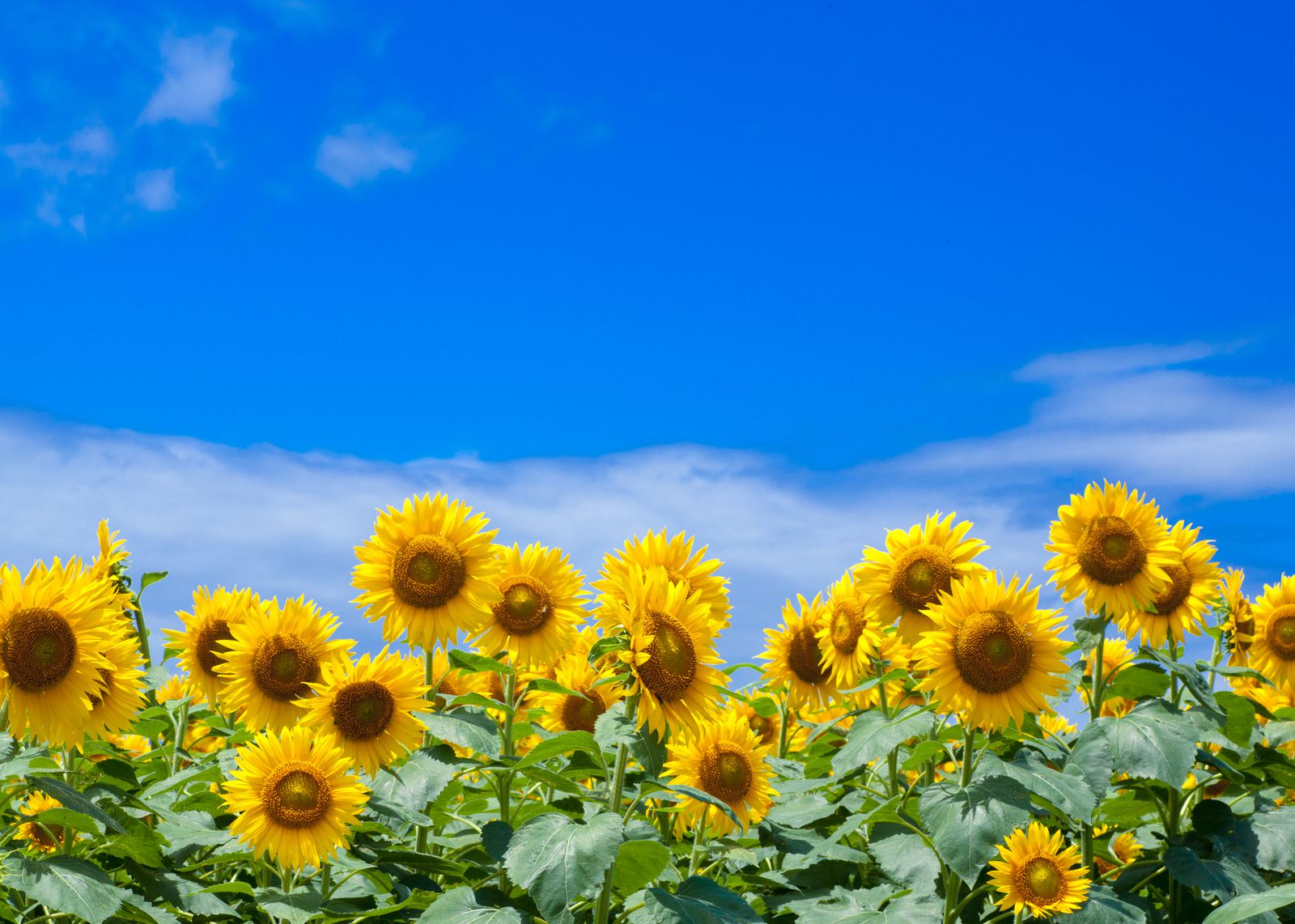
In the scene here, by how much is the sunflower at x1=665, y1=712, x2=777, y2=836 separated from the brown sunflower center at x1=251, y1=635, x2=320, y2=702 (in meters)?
1.77

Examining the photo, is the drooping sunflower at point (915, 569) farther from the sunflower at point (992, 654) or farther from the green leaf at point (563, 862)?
the green leaf at point (563, 862)

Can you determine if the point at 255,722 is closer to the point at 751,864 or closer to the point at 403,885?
the point at 403,885

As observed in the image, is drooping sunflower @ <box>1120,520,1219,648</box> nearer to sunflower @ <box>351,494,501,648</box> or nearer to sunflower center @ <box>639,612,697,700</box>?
sunflower center @ <box>639,612,697,700</box>

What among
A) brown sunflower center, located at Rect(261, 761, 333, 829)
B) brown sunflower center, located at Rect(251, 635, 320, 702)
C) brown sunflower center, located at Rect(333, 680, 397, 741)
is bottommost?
brown sunflower center, located at Rect(261, 761, 333, 829)

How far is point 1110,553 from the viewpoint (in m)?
6.05

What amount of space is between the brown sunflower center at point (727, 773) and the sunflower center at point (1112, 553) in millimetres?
1959

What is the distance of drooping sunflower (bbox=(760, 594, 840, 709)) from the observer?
7.38 meters

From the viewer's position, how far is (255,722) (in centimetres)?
589

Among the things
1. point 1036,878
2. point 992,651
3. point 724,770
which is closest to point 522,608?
point 724,770

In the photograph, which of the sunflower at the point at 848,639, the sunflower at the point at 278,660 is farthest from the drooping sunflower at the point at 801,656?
the sunflower at the point at 278,660

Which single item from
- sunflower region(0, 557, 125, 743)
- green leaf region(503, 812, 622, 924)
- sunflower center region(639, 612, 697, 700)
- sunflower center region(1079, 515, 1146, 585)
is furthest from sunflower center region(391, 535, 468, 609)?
sunflower center region(1079, 515, 1146, 585)

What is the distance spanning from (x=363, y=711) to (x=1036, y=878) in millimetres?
3012

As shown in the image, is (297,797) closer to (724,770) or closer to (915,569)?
(724,770)

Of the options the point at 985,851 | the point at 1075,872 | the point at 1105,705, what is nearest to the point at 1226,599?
the point at 1105,705
